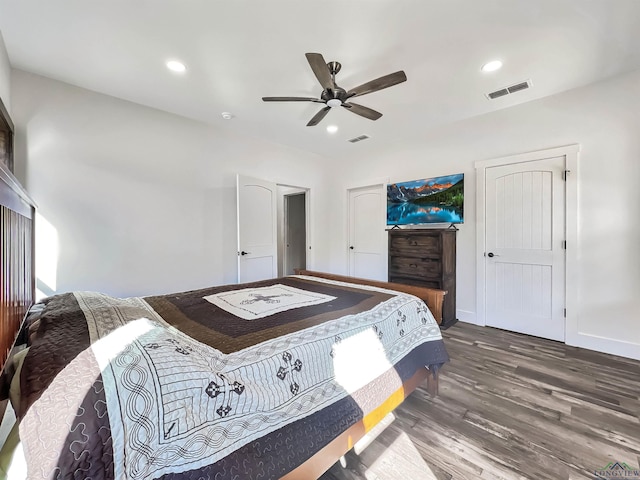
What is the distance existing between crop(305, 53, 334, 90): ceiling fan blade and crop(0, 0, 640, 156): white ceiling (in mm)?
280

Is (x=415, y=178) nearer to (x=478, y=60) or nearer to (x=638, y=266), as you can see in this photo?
(x=478, y=60)

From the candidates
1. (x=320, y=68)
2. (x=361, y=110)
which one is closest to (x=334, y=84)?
(x=320, y=68)

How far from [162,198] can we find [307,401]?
120 inches

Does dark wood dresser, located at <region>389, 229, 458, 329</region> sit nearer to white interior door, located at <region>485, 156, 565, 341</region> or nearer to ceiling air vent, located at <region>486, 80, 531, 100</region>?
white interior door, located at <region>485, 156, 565, 341</region>

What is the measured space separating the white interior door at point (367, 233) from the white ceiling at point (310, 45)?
1928mm

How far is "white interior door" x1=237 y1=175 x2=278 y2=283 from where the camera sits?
12.4 feet

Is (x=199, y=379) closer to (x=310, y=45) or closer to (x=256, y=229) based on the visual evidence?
(x=310, y=45)

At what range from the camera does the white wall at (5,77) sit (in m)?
2.07

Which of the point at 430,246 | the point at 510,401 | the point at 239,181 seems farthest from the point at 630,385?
the point at 239,181

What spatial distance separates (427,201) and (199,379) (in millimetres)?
3795

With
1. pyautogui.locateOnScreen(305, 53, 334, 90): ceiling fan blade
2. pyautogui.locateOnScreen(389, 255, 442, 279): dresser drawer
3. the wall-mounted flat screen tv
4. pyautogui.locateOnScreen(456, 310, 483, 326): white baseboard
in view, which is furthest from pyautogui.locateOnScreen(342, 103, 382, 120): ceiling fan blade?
pyautogui.locateOnScreen(456, 310, 483, 326): white baseboard

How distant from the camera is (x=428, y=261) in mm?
3598

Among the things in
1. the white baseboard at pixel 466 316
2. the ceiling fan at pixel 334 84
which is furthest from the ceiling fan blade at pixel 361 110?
the white baseboard at pixel 466 316

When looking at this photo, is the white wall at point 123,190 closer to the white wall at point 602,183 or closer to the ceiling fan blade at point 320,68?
the ceiling fan blade at point 320,68
